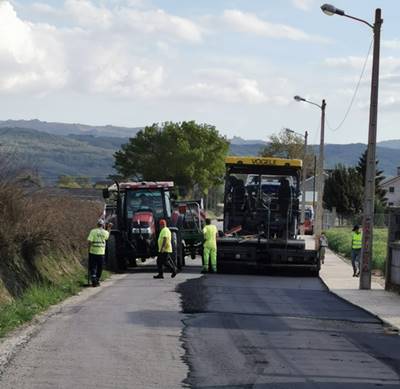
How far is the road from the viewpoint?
9.62 meters

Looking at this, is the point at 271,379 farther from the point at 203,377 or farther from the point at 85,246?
the point at 85,246

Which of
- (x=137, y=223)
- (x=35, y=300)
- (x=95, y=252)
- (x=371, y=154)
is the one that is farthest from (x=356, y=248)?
(x=35, y=300)

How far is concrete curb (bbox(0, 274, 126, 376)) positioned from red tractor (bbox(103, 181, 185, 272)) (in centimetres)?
736

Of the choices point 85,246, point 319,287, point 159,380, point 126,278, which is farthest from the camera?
point 85,246

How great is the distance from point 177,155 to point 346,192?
61.1ft

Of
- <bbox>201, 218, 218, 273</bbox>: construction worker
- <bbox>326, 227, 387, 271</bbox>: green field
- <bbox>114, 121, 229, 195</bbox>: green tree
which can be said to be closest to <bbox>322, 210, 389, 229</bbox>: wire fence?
<bbox>326, 227, 387, 271</bbox>: green field

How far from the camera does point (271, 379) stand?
9.66 metres

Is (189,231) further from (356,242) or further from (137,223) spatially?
(356,242)

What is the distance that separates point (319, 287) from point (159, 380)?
14.2 m

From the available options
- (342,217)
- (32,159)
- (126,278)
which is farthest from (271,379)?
(342,217)

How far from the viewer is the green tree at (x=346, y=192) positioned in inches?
3533

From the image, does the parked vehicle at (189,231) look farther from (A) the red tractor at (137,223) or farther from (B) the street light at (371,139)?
(B) the street light at (371,139)

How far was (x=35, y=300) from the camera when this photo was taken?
16812 millimetres

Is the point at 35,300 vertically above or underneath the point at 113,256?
underneath
